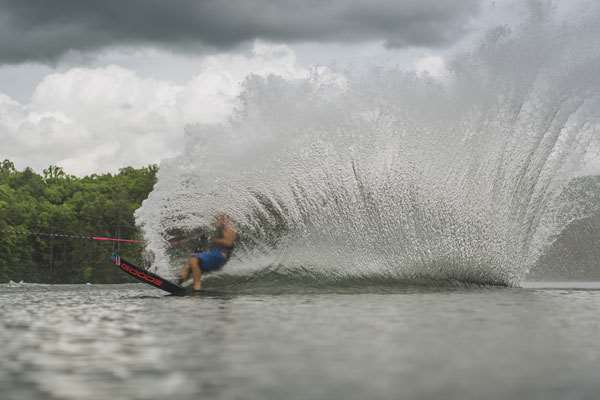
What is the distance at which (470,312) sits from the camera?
11.1 metres

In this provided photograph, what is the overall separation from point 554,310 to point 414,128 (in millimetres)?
9061

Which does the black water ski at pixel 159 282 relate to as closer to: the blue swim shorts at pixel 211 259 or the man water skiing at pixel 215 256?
the man water skiing at pixel 215 256

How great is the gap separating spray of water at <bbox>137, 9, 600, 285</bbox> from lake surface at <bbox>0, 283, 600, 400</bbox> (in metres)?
7.73

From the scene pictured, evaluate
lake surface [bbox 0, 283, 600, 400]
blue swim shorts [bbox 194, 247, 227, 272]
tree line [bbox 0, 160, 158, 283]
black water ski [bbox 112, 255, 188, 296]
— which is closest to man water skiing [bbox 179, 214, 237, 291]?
blue swim shorts [bbox 194, 247, 227, 272]

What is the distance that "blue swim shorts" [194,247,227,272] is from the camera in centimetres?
A: 1659

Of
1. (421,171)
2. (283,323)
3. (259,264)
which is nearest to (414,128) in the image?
(421,171)

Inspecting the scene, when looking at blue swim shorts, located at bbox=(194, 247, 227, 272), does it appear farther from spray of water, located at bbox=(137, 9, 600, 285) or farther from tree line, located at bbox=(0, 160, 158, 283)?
tree line, located at bbox=(0, 160, 158, 283)

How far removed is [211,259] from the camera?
54.6 feet

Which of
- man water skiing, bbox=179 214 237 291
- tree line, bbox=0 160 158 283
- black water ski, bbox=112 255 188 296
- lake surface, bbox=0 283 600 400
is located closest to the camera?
lake surface, bbox=0 283 600 400

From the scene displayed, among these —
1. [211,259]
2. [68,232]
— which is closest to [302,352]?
[211,259]

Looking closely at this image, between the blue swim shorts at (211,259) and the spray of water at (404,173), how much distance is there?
3.27 meters

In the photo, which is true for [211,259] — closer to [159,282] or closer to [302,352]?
[159,282]

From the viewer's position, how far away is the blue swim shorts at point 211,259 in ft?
54.4

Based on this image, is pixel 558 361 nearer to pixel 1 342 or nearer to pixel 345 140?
pixel 1 342
